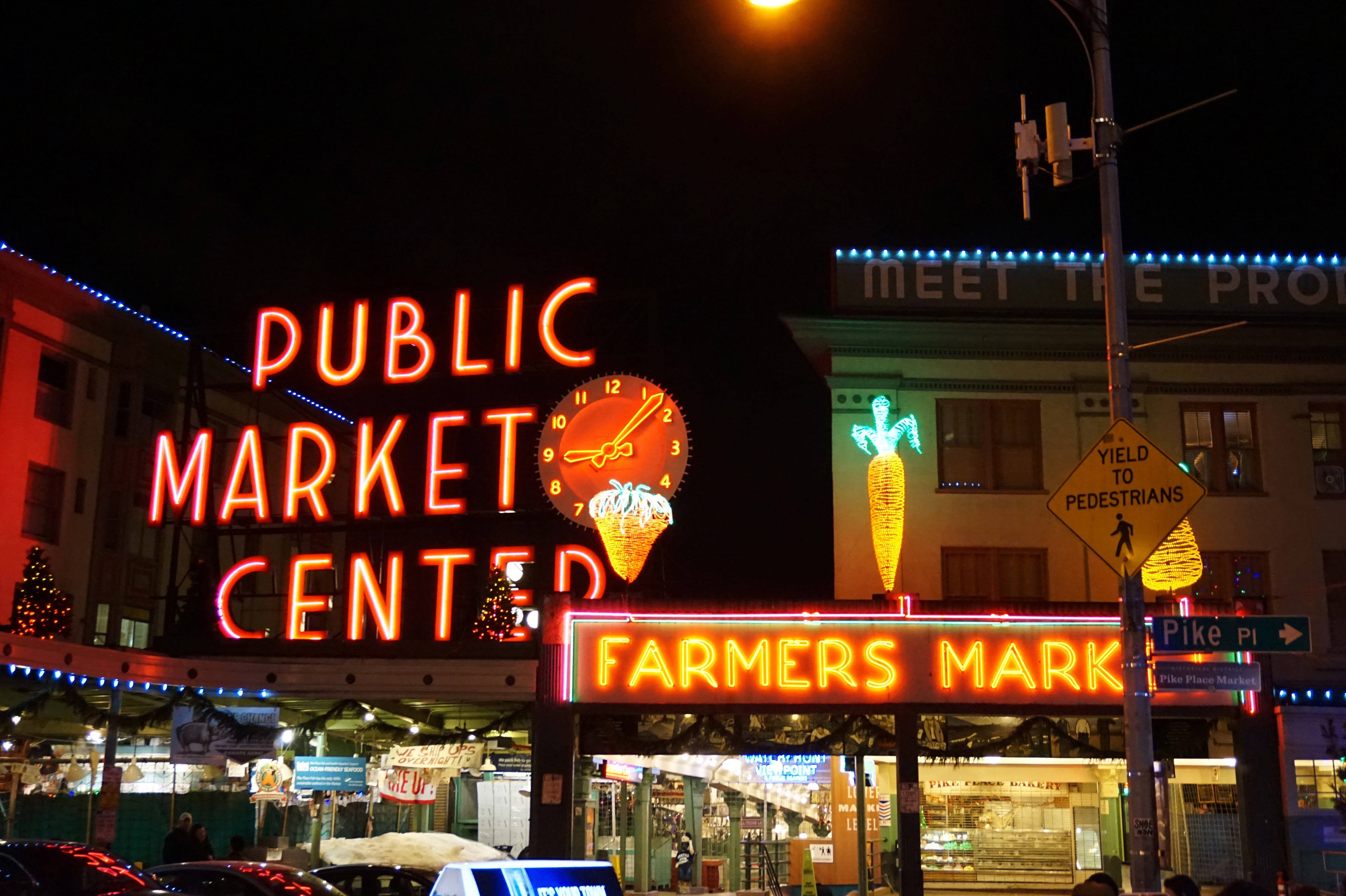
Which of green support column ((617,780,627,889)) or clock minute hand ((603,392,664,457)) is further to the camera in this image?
clock minute hand ((603,392,664,457))

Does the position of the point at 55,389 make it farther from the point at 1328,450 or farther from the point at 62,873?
the point at 1328,450

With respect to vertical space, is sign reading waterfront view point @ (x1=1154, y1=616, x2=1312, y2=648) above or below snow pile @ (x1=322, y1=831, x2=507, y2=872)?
above

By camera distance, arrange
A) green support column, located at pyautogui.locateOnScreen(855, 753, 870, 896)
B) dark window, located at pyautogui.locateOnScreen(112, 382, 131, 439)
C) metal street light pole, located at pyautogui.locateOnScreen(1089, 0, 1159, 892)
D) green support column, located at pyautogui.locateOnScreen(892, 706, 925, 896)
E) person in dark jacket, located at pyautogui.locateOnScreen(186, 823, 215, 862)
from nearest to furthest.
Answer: metal street light pole, located at pyautogui.locateOnScreen(1089, 0, 1159, 892), person in dark jacket, located at pyautogui.locateOnScreen(186, 823, 215, 862), green support column, located at pyautogui.locateOnScreen(892, 706, 925, 896), green support column, located at pyautogui.locateOnScreen(855, 753, 870, 896), dark window, located at pyautogui.locateOnScreen(112, 382, 131, 439)

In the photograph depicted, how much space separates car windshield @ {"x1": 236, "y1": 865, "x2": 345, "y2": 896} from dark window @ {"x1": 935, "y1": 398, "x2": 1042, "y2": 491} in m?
16.1

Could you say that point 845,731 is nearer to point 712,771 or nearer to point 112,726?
point 712,771

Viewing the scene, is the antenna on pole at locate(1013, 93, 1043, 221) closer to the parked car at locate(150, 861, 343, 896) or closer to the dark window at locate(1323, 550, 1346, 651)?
the parked car at locate(150, 861, 343, 896)

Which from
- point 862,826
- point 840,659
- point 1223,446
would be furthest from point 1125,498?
point 1223,446

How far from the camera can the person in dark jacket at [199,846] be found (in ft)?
67.5

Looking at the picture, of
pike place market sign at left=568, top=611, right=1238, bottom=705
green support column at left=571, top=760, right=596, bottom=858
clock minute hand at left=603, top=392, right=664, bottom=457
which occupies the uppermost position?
clock minute hand at left=603, top=392, right=664, bottom=457

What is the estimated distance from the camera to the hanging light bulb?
23.5 metres

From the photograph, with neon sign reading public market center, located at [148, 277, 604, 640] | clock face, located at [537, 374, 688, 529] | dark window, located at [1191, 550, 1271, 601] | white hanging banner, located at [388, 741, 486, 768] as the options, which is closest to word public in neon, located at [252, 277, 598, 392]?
neon sign reading public market center, located at [148, 277, 604, 640]

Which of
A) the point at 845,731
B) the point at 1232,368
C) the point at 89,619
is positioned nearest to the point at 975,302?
the point at 1232,368

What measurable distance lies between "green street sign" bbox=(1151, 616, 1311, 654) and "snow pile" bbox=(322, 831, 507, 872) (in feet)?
50.7

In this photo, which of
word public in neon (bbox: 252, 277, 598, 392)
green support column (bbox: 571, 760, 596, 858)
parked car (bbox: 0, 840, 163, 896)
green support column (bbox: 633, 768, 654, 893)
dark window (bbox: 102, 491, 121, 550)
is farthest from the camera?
dark window (bbox: 102, 491, 121, 550)
